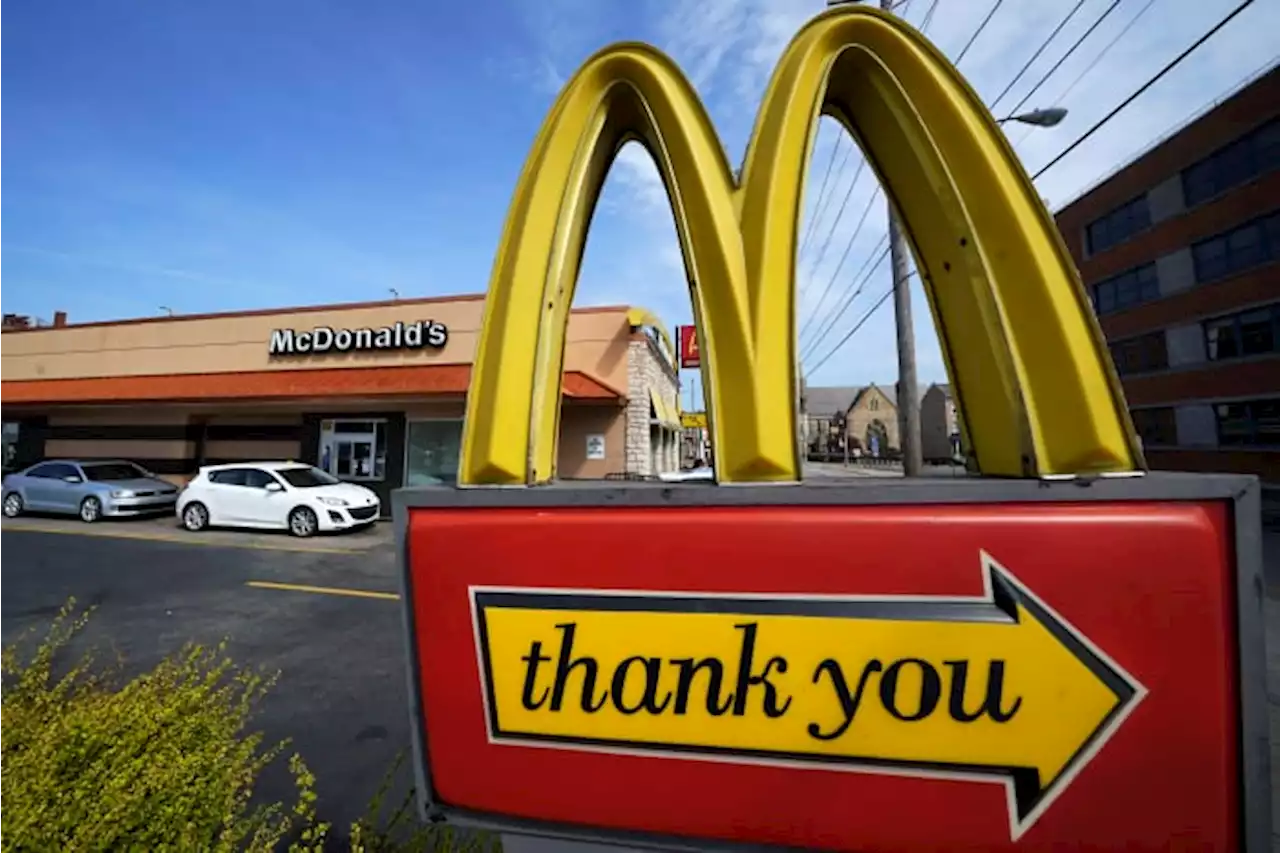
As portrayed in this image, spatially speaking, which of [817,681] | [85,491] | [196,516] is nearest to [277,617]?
[817,681]

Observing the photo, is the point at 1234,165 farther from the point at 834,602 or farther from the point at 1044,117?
the point at 834,602

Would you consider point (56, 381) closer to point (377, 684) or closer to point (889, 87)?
point (377, 684)

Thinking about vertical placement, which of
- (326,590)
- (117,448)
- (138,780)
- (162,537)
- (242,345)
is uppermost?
(242,345)

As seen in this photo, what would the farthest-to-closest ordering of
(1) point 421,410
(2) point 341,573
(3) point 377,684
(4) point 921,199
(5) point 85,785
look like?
(1) point 421,410, (2) point 341,573, (3) point 377,684, (4) point 921,199, (5) point 85,785

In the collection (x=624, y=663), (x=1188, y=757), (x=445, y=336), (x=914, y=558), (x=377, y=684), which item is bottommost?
(x=377, y=684)

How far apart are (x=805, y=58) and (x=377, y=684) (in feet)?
18.1

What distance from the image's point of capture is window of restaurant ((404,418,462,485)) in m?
15.5

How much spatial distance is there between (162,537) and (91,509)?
4.41 metres

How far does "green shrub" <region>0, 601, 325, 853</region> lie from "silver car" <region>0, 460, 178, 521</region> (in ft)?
51.5

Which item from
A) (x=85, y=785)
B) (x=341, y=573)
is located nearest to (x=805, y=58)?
(x=85, y=785)

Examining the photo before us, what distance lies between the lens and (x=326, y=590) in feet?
26.3

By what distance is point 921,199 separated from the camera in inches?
93.7

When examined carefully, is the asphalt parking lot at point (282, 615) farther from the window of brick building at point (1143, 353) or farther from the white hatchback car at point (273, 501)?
the window of brick building at point (1143, 353)

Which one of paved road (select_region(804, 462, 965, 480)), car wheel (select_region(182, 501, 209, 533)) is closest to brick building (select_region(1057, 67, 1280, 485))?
paved road (select_region(804, 462, 965, 480))
